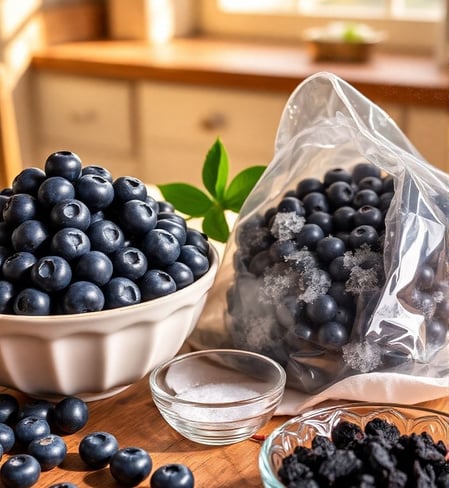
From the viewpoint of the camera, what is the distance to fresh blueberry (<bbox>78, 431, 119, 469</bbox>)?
0.78m

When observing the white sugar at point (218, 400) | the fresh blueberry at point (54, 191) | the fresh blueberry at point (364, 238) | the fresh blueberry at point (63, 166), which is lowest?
the white sugar at point (218, 400)

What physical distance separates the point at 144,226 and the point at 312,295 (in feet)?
0.60

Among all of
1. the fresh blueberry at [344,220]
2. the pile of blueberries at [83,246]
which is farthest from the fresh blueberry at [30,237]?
the fresh blueberry at [344,220]

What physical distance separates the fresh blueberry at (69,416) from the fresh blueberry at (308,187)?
0.35 metres

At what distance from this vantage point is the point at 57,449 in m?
0.78

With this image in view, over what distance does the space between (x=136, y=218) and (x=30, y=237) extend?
0.10 meters

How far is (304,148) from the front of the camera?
103 centimetres

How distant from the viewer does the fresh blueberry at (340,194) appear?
0.98 m

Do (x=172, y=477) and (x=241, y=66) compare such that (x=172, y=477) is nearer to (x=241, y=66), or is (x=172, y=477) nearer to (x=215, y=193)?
(x=215, y=193)

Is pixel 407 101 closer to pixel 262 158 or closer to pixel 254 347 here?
pixel 262 158

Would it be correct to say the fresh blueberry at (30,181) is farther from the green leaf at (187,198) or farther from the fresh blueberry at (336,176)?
the fresh blueberry at (336,176)

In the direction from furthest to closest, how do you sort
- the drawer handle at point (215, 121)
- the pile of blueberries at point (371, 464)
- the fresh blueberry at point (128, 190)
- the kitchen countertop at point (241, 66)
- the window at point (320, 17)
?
1. the window at point (320, 17)
2. the drawer handle at point (215, 121)
3. the kitchen countertop at point (241, 66)
4. the fresh blueberry at point (128, 190)
5. the pile of blueberries at point (371, 464)

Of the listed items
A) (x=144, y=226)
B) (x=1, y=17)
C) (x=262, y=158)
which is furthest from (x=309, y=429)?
(x=1, y=17)

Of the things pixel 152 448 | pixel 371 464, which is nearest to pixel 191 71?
pixel 152 448
